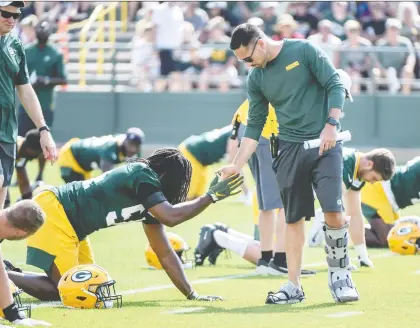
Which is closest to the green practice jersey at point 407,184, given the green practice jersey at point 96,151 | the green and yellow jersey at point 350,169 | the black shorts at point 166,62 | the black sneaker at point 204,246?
the green and yellow jersey at point 350,169

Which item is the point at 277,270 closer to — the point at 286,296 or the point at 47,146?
the point at 286,296

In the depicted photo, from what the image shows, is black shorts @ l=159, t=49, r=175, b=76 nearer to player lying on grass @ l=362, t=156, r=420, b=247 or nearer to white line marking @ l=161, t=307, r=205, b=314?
player lying on grass @ l=362, t=156, r=420, b=247

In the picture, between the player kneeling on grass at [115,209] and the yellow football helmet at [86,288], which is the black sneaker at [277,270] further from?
the yellow football helmet at [86,288]

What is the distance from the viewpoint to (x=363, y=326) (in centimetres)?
763

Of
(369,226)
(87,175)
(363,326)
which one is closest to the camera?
(363,326)

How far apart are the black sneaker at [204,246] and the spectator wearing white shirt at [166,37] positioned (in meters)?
12.1

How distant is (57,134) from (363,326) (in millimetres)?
16863

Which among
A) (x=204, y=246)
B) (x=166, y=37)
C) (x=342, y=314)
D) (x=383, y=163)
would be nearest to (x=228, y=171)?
(x=342, y=314)

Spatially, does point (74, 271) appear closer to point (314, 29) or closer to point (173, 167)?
point (173, 167)

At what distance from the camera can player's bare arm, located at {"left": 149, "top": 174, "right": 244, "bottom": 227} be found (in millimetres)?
8312

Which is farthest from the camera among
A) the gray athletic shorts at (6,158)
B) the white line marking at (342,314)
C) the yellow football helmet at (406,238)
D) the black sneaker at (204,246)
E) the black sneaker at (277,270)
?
the yellow football helmet at (406,238)

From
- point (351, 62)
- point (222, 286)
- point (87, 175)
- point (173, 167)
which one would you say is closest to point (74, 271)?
point (173, 167)

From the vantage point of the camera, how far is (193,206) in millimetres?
8375

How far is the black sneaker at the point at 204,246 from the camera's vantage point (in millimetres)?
11469
